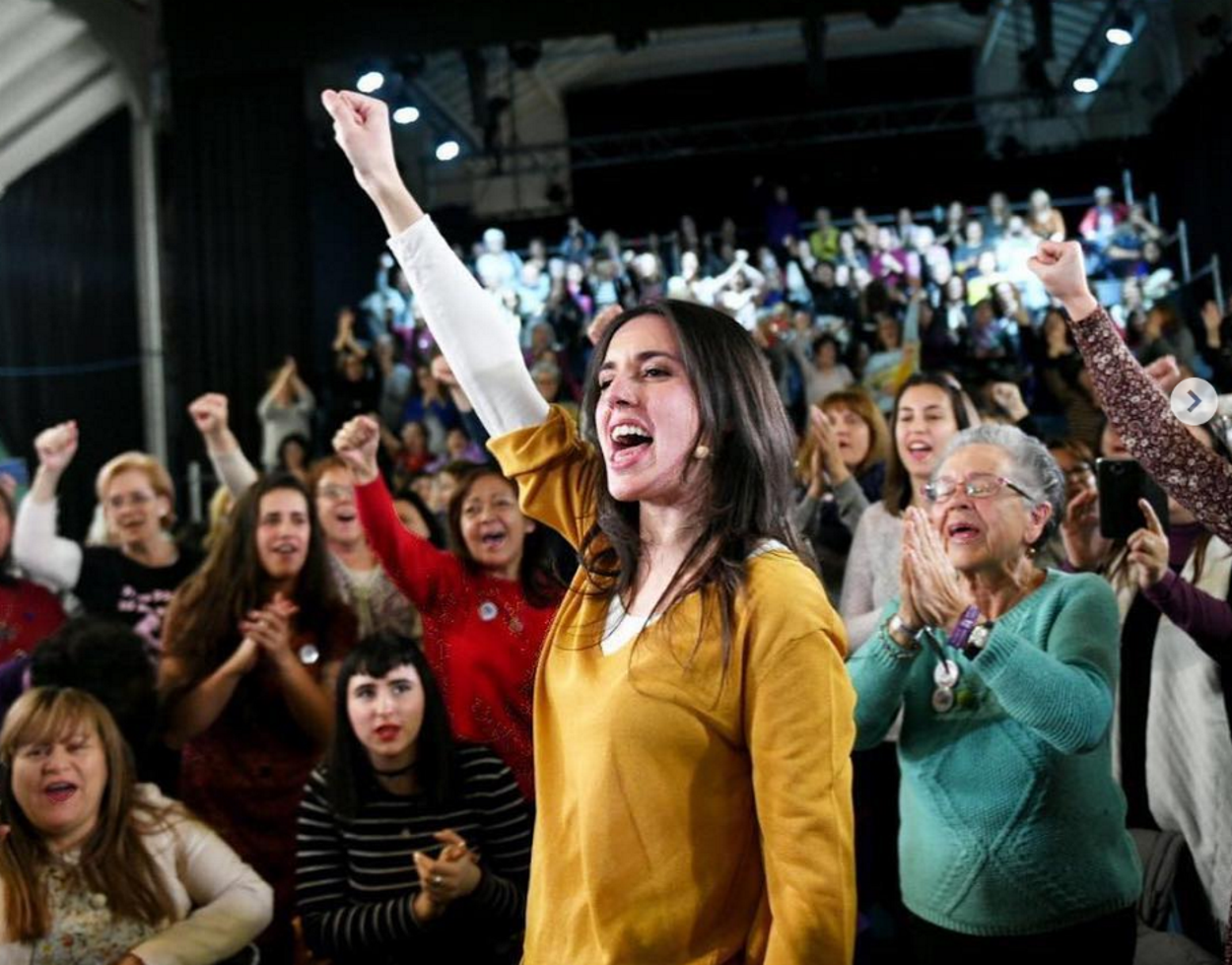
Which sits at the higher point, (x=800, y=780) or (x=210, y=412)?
(x=210, y=412)

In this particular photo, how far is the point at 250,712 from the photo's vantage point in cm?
279

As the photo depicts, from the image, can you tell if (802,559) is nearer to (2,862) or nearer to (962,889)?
(962,889)

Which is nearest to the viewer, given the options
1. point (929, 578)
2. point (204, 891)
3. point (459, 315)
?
point (459, 315)

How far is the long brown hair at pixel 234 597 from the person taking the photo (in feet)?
9.33

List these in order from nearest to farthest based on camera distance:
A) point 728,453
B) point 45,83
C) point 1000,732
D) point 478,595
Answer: point 728,453, point 1000,732, point 478,595, point 45,83

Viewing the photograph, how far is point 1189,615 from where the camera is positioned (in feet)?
7.26

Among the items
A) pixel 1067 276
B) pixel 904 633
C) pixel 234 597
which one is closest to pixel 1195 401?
pixel 1067 276

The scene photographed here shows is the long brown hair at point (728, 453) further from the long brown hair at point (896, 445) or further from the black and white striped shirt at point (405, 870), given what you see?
the long brown hair at point (896, 445)

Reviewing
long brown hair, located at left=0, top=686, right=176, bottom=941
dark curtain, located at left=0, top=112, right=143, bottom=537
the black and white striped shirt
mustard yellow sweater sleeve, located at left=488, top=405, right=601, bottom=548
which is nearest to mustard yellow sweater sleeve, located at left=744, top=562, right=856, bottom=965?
mustard yellow sweater sleeve, located at left=488, top=405, right=601, bottom=548

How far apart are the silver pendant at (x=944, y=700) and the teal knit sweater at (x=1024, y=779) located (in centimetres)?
1

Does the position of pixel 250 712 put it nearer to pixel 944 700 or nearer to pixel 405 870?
pixel 405 870

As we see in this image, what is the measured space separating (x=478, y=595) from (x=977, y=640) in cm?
109

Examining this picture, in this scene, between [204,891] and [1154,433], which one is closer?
[1154,433]

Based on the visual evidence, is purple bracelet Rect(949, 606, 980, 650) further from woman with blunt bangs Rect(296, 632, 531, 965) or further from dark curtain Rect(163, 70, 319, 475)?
dark curtain Rect(163, 70, 319, 475)
